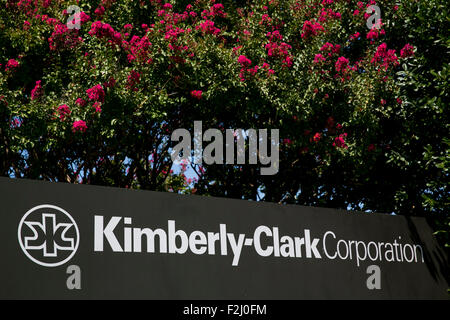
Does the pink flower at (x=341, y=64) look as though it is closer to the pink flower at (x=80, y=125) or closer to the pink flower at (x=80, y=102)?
the pink flower at (x=80, y=102)

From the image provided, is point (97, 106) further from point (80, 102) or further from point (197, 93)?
point (197, 93)

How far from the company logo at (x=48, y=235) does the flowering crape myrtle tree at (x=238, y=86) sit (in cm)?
427

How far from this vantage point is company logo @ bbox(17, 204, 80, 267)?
260 inches

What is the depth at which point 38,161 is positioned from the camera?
12.6m

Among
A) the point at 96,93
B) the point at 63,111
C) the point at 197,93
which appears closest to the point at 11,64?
the point at 63,111

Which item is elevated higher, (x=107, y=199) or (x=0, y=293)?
(x=107, y=199)

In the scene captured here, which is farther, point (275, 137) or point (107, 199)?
point (275, 137)

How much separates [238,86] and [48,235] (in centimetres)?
608

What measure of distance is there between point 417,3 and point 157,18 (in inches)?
241

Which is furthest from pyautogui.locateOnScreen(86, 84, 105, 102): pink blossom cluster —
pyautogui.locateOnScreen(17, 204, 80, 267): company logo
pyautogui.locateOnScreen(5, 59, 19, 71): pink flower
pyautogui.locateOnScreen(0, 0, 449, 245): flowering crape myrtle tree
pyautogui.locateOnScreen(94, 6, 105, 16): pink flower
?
pyautogui.locateOnScreen(17, 204, 80, 267): company logo

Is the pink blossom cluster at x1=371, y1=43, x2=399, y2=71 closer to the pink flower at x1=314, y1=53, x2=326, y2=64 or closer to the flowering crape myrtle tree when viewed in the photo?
the flowering crape myrtle tree
